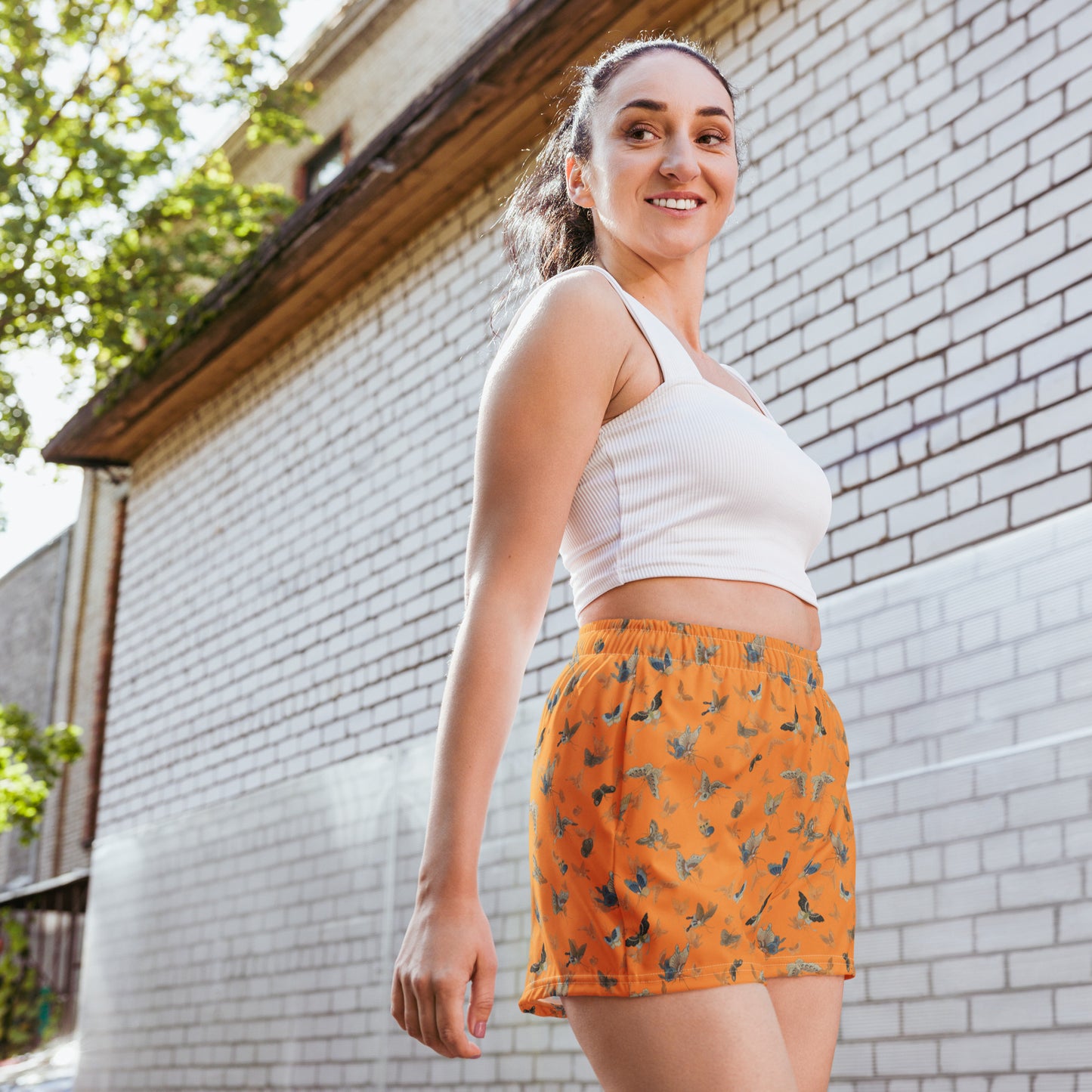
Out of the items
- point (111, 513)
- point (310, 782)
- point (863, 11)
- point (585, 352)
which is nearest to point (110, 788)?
point (310, 782)

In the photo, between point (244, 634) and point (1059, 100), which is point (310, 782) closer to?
point (244, 634)

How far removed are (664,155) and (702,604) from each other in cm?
65

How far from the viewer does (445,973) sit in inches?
55.4

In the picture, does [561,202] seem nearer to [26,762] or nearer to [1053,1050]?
[1053,1050]

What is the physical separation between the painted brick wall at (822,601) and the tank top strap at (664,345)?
6.56 ft

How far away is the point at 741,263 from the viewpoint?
5.57 meters

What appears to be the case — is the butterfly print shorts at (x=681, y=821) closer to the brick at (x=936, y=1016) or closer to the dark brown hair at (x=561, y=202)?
the dark brown hair at (x=561, y=202)

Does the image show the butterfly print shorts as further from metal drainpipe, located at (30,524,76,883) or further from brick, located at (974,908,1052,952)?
metal drainpipe, located at (30,524,76,883)

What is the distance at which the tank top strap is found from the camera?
1.72 metres

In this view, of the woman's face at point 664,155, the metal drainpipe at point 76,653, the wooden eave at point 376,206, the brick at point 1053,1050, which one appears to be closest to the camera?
the woman's face at point 664,155

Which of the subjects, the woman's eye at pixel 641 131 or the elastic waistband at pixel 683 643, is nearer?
the elastic waistband at pixel 683 643

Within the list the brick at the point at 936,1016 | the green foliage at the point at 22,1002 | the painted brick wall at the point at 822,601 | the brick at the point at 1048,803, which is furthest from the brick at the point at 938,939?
the green foliage at the point at 22,1002

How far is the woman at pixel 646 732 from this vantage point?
1.47m

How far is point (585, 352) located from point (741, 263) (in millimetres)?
4065
